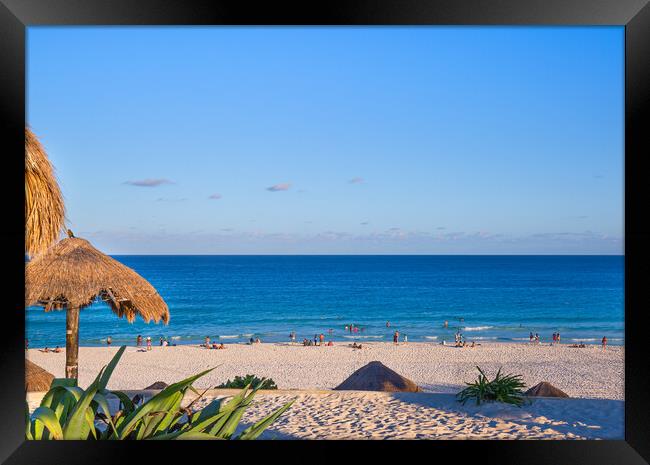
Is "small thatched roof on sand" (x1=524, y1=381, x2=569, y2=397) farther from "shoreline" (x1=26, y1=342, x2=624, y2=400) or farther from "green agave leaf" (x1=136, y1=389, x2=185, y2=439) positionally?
"green agave leaf" (x1=136, y1=389, x2=185, y2=439)

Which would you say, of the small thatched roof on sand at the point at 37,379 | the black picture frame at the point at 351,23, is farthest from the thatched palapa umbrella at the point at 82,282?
the black picture frame at the point at 351,23

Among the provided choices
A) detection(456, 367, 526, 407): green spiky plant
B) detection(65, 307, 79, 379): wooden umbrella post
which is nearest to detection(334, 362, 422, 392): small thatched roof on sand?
detection(456, 367, 526, 407): green spiky plant

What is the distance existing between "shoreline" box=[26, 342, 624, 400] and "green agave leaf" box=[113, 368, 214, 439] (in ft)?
35.4

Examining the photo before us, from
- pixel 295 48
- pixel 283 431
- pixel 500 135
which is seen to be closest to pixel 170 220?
pixel 295 48

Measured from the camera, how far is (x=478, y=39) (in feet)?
117

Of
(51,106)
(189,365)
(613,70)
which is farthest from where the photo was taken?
(613,70)

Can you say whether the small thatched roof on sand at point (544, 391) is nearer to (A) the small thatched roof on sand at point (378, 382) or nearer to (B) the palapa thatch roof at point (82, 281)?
(A) the small thatched roof on sand at point (378, 382)

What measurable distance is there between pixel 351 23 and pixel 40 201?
2.09 m

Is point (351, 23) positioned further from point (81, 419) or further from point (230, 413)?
point (81, 419)

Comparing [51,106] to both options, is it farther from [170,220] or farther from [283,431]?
[283,431]

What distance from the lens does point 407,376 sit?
524 inches

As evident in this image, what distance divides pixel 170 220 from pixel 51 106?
9077 mm

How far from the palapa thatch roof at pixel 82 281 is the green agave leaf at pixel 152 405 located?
535 cm

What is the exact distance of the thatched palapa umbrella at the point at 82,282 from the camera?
7039 mm
